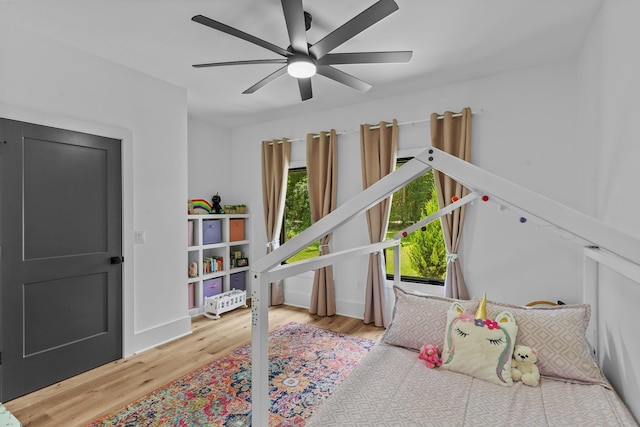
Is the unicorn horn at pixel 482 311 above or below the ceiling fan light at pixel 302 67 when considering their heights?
below

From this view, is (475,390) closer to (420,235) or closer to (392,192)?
(392,192)

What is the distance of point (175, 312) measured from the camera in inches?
130

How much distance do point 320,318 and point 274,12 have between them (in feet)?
10.4

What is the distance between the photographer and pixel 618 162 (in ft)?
5.72

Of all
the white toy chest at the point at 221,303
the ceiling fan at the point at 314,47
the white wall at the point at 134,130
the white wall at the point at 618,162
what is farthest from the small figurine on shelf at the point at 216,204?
the white wall at the point at 618,162

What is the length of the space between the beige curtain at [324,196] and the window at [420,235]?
0.77 meters

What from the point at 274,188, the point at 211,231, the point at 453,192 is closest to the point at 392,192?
the point at 453,192

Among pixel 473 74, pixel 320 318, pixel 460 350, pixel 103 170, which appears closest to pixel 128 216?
pixel 103 170

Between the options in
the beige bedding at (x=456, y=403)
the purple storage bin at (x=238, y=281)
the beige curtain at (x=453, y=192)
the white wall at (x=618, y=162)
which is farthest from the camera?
the purple storage bin at (x=238, y=281)

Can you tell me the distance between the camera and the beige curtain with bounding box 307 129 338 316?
12.9ft

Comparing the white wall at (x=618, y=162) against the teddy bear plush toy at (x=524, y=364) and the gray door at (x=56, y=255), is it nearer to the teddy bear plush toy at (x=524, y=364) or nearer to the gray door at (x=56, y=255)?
the teddy bear plush toy at (x=524, y=364)

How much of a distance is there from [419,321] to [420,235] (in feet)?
5.94

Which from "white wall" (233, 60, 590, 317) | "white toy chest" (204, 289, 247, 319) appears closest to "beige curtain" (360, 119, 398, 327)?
"white wall" (233, 60, 590, 317)

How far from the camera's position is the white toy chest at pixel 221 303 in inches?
154
